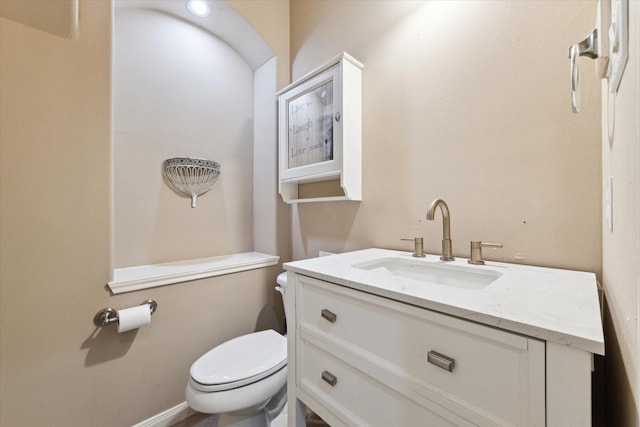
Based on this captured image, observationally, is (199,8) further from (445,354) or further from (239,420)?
(239,420)

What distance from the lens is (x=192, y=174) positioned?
5.49 ft

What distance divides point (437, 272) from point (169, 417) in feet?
4.92

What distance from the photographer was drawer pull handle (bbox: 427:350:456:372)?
0.55m

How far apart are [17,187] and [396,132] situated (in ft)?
5.18

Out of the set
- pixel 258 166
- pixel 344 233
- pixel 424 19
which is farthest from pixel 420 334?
pixel 258 166

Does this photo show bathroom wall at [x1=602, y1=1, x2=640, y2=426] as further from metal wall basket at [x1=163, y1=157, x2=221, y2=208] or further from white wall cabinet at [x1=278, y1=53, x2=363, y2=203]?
metal wall basket at [x1=163, y1=157, x2=221, y2=208]

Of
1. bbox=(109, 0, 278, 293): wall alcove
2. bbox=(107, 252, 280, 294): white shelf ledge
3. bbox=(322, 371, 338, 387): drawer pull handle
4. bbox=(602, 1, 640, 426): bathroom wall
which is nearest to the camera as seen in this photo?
bbox=(602, 1, 640, 426): bathroom wall

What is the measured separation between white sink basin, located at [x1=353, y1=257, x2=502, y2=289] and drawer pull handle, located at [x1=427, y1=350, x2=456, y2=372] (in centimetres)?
31

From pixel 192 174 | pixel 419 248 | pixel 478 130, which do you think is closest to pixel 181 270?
pixel 192 174

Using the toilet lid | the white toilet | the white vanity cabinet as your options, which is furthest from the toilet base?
the white vanity cabinet

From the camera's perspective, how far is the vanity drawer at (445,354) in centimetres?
46

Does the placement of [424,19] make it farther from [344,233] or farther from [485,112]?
[344,233]

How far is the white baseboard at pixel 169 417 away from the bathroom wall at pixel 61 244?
3cm

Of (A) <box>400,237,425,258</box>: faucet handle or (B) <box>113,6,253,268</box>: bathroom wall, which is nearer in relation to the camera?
(A) <box>400,237,425,258</box>: faucet handle
